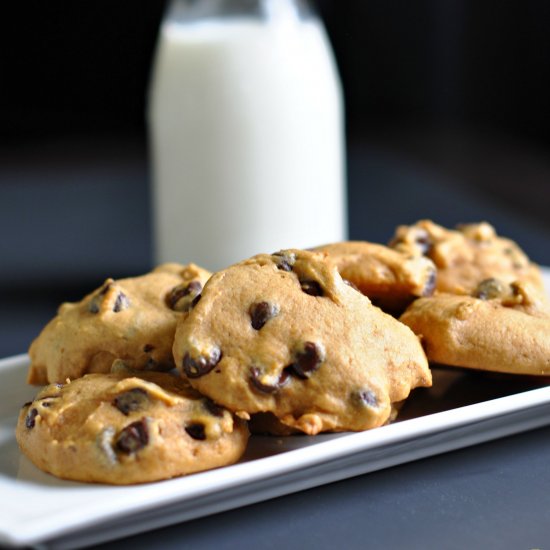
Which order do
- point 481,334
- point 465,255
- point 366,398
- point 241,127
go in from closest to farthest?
point 366,398 < point 481,334 < point 465,255 < point 241,127

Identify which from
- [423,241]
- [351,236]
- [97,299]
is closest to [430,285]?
[423,241]

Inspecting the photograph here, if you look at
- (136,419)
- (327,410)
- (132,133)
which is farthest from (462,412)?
(132,133)

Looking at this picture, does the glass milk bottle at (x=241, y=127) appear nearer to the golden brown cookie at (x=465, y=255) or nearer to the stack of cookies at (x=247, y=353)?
the golden brown cookie at (x=465, y=255)

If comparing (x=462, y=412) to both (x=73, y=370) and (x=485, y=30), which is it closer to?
(x=73, y=370)

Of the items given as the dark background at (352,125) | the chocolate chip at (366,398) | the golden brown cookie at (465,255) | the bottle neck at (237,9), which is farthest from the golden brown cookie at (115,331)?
the bottle neck at (237,9)

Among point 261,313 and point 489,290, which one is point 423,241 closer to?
point 489,290

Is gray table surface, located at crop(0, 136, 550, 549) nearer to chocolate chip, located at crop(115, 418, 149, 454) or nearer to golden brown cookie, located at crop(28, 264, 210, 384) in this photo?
chocolate chip, located at crop(115, 418, 149, 454)
